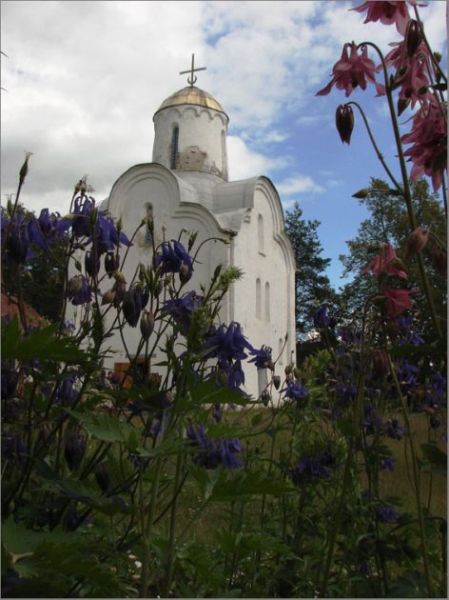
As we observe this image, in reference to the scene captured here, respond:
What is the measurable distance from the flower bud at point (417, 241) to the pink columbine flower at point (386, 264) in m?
0.16

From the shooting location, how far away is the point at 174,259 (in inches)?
68.3

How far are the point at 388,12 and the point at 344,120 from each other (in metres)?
0.27

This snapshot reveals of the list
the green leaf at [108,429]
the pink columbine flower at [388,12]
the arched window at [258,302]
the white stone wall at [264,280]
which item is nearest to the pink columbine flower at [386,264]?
the pink columbine flower at [388,12]

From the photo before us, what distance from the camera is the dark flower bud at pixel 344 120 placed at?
5.09ft

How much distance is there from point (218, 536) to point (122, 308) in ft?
2.49

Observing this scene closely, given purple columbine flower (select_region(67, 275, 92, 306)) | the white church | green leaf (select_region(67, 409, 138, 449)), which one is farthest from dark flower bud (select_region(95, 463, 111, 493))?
the white church

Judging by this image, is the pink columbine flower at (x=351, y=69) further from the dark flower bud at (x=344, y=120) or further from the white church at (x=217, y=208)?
the white church at (x=217, y=208)

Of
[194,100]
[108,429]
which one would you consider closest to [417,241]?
[108,429]

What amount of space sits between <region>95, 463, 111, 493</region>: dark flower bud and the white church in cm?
1280

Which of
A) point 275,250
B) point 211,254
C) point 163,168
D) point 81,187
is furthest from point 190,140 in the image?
point 81,187

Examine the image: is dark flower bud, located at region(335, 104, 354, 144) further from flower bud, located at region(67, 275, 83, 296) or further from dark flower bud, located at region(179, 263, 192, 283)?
flower bud, located at region(67, 275, 83, 296)

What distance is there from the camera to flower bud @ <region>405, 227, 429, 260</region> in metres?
1.32

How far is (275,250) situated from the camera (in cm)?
1944

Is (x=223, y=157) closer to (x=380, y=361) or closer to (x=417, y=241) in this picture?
(x=380, y=361)
